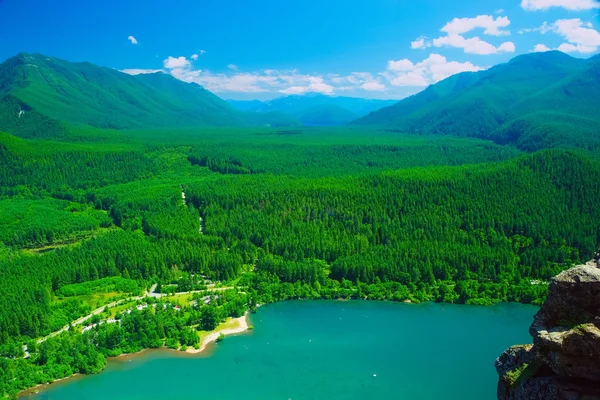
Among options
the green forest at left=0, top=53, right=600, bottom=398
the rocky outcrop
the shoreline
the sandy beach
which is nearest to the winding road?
the green forest at left=0, top=53, right=600, bottom=398

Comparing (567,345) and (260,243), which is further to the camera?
(260,243)

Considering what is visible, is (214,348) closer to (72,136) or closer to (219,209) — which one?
(219,209)

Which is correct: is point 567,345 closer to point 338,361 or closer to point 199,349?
point 338,361

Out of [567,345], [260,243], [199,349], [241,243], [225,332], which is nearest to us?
[567,345]

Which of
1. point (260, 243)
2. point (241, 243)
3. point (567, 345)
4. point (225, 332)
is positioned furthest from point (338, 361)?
point (567, 345)

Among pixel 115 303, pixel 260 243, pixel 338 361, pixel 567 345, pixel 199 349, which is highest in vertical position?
pixel 567 345

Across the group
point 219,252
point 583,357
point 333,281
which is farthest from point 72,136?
point 583,357
